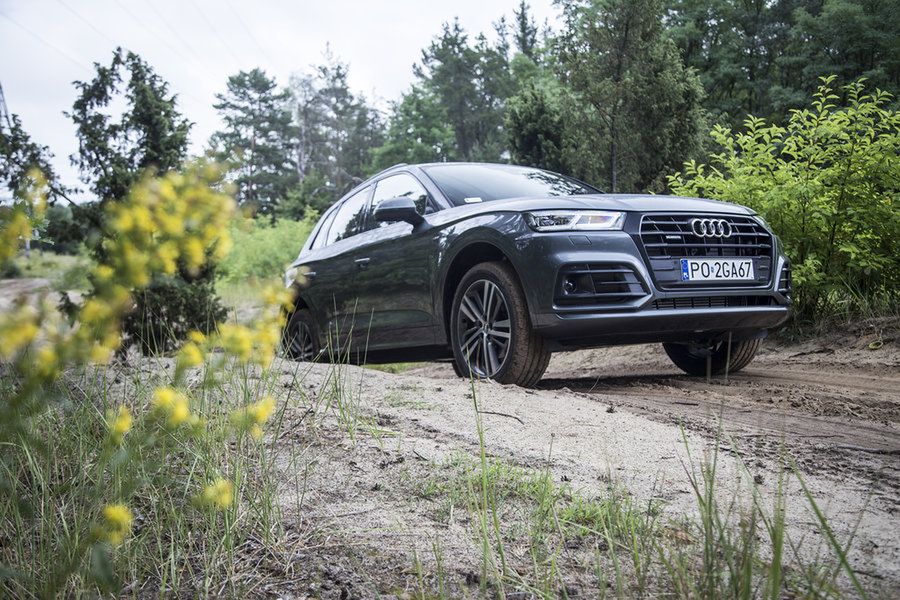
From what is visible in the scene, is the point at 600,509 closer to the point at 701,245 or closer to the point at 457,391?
the point at 457,391

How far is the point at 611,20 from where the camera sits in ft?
43.8

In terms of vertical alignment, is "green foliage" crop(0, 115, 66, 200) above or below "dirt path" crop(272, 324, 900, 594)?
above

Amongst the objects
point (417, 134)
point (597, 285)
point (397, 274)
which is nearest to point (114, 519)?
point (597, 285)

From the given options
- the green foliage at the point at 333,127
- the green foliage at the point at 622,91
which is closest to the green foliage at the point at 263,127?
the green foliage at the point at 333,127

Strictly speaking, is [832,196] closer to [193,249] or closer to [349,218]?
[349,218]

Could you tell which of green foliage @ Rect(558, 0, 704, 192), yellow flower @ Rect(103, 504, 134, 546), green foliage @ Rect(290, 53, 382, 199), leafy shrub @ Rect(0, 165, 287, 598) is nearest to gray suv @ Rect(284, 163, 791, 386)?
leafy shrub @ Rect(0, 165, 287, 598)

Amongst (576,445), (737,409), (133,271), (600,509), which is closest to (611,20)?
(737,409)

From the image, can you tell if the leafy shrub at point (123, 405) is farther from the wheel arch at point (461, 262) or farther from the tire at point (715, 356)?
the tire at point (715, 356)

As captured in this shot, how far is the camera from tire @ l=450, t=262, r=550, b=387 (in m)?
5.04

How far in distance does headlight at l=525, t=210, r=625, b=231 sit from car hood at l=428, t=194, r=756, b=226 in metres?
0.04

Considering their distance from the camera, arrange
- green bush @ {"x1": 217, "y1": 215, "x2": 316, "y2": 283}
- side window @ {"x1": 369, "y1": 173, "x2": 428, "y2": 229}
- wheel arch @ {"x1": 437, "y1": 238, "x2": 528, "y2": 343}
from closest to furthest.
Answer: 1. wheel arch @ {"x1": 437, "y1": 238, "x2": 528, "y2": 343}
2. side window @ {"x1": 369, "y1": 173, "x2": 428, "y2": 229}
3. green bush @ {"x1": 217, "y1": 215, "x2": 316, "y2": 283}

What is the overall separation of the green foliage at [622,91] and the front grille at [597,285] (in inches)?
334

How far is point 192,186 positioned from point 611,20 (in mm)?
12930

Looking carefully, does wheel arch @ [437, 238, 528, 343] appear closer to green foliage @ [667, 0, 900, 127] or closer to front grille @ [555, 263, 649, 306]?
front grille @ [555, 263, 649, 306]
